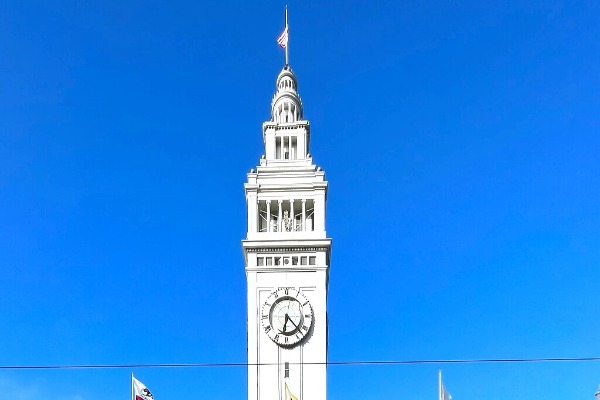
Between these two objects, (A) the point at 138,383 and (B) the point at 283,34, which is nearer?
(A) the point at 138,383

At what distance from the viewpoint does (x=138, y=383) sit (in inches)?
1810

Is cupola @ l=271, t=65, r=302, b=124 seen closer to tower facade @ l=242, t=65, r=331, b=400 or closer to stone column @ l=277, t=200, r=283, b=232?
tower facade @ l=242, t=65, r=331, b=400

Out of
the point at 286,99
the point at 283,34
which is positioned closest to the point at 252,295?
the point at 286,99

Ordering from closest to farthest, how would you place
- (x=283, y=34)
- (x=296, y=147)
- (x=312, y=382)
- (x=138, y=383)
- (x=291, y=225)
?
(x=138, y=383)
(x=312, y=382)
(x=291, y=225)
(x=296, y=147)
(x=283, y=34)

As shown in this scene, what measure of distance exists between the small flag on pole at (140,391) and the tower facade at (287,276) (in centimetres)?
1586

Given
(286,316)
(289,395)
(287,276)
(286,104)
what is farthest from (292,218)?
(289,395)

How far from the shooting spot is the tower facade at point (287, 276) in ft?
202

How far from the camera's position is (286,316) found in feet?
205

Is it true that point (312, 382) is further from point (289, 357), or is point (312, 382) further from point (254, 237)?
point (254, 237)

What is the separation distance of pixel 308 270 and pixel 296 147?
13.6 meters

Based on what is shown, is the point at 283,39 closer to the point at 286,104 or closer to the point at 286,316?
the point at 286,104

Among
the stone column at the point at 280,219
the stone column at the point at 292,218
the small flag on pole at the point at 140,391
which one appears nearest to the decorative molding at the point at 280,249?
the stone column at the point at 292,218

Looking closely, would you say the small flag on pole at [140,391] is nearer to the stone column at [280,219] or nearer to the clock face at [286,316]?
the clock face at [286,316]

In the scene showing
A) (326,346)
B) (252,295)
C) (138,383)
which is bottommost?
(138,383)
